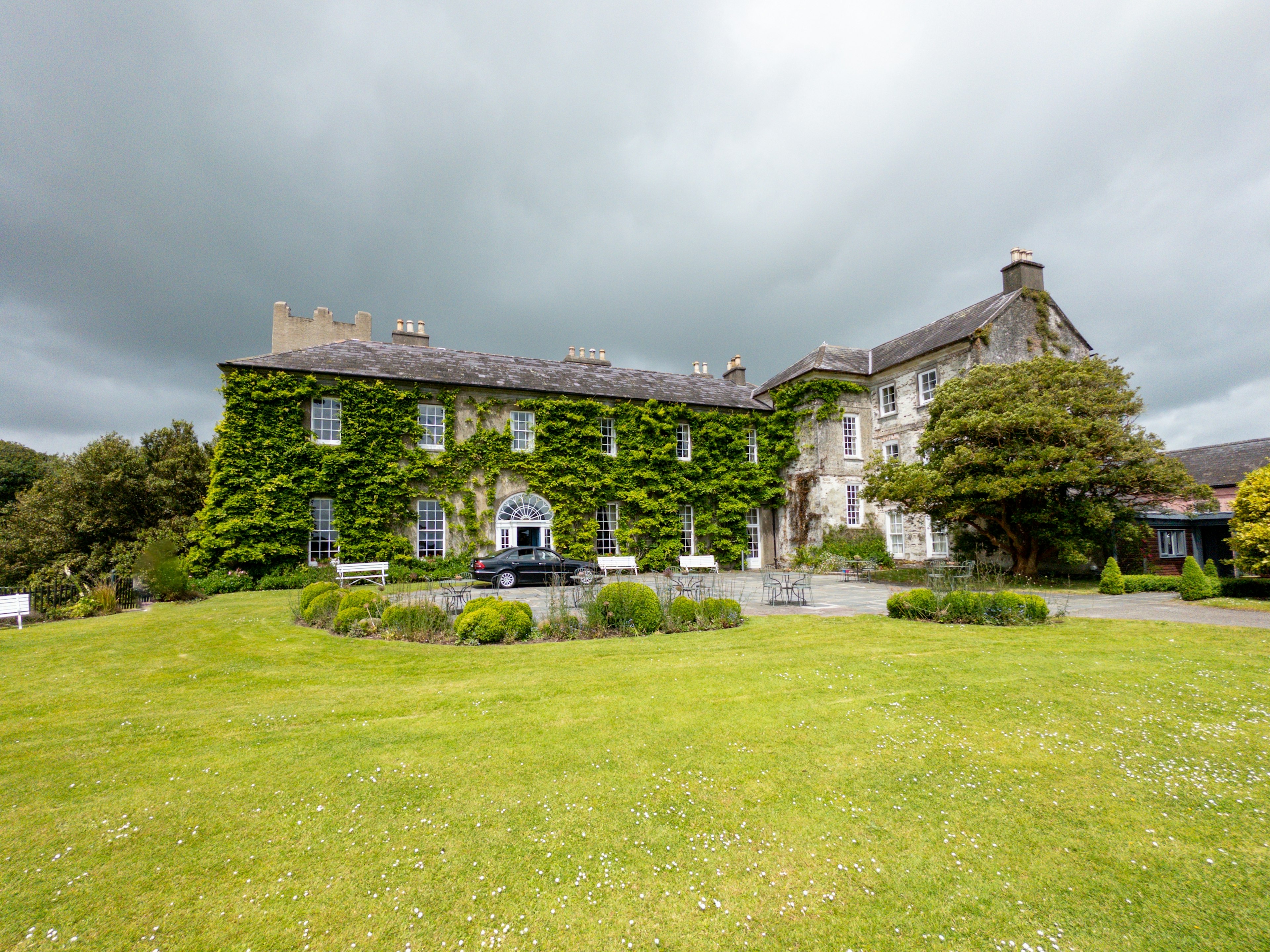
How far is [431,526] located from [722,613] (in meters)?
15.3

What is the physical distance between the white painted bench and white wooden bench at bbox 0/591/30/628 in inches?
595

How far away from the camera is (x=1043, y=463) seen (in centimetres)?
1722

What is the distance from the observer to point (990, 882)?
3410mm

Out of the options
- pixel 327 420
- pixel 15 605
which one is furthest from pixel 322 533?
pixel 15 605

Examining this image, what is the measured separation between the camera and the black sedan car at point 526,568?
1891 cm

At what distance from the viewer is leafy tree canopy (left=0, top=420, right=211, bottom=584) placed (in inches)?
938

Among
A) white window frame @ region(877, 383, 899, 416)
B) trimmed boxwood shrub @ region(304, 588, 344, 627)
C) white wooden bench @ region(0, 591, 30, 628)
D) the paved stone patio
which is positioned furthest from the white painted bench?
white wooden bench @ region(0, 591, 30, 628)

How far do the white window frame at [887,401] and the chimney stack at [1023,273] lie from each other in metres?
6.04

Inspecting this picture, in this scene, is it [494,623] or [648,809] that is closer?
[648,809]

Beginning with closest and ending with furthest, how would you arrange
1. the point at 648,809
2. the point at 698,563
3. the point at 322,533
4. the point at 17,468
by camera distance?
the point at 648,809 < the point at 322,533 < the point at 698,563 < the point at 17,468

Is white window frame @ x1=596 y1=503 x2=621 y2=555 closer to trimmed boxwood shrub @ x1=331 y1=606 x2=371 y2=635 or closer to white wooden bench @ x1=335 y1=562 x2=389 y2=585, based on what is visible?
white wooden bench @ x1=335 y1=562 x2=389 y2=585

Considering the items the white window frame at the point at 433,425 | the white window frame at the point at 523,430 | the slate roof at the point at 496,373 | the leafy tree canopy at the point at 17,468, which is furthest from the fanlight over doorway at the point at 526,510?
the leafy tree canopy at the point at 17,468

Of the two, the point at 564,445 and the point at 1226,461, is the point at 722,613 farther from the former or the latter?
the point at 1226,461

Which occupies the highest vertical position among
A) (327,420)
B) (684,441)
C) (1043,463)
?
(327,420)
